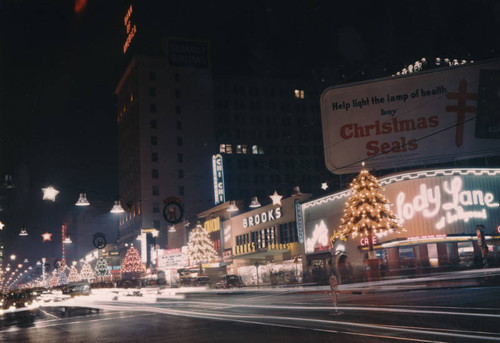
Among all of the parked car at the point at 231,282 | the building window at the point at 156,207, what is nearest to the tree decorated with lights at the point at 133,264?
the building window at the point at 156,207

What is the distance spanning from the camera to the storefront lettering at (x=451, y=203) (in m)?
42.2

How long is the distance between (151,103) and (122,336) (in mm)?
104120

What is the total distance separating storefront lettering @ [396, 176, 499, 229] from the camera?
42219 mm

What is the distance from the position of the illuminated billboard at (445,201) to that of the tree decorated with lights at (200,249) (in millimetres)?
31430

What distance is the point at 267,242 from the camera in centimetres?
6394

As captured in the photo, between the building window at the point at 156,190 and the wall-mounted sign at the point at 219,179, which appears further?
the building window at the point at 156,190

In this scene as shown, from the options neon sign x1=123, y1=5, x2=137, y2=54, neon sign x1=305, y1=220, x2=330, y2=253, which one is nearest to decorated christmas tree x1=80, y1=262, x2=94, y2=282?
neon sign x1=123, y1=5, x2=137, y2=54

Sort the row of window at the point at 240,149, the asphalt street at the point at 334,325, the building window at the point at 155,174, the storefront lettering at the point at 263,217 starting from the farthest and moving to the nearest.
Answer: the row of window at the point at 240,149 < the building window at the point at 155,174 < the storefront lettering at the point at 263,217 < the asphalt street at the point at 334,325

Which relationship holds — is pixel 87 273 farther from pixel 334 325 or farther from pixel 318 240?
pixel 334 325

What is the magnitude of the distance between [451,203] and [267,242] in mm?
26917

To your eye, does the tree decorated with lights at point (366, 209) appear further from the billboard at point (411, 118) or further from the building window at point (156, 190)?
the building window at point (156, 190)

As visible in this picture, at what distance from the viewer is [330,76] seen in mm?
119375

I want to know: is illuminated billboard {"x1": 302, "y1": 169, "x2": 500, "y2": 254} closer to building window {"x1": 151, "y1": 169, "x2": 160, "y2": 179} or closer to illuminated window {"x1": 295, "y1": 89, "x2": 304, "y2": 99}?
building window {"x1": 151, "y1": 169, "x2": 160, "y2": 179}

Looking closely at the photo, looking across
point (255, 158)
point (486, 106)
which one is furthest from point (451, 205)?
point (255, 158)
